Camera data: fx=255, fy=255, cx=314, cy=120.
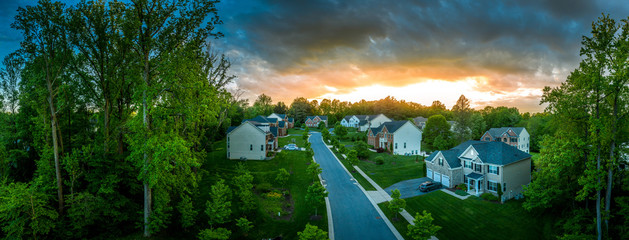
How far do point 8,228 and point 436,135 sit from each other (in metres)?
62.6

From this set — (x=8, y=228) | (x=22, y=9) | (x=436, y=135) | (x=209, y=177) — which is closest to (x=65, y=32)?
(x=22, y=9)

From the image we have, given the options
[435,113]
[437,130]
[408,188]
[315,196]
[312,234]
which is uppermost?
[435,113]

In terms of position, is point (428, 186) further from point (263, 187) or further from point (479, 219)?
point (263, 187)

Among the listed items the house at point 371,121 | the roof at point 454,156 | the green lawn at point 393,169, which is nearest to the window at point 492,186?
the roof at point 454,156

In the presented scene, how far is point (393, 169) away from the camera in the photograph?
37594 millimetres

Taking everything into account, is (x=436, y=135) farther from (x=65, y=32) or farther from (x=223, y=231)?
(x=65, y=32)

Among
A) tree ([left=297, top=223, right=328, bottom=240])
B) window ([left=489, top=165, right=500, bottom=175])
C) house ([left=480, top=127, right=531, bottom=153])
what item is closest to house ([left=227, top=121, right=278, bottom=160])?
tree ([left=297, top=223, right=328, bottom=240])

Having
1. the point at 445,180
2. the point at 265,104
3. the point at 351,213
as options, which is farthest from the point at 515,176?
the point at 265,104

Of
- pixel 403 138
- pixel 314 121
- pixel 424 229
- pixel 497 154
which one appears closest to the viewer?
pixel 424 229

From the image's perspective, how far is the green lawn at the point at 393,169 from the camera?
32875 millimetres

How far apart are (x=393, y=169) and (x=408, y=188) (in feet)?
27.0

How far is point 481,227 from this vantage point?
20.2m

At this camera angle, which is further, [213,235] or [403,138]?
[403,138]

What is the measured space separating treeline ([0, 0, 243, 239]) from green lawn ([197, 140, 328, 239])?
474cm
